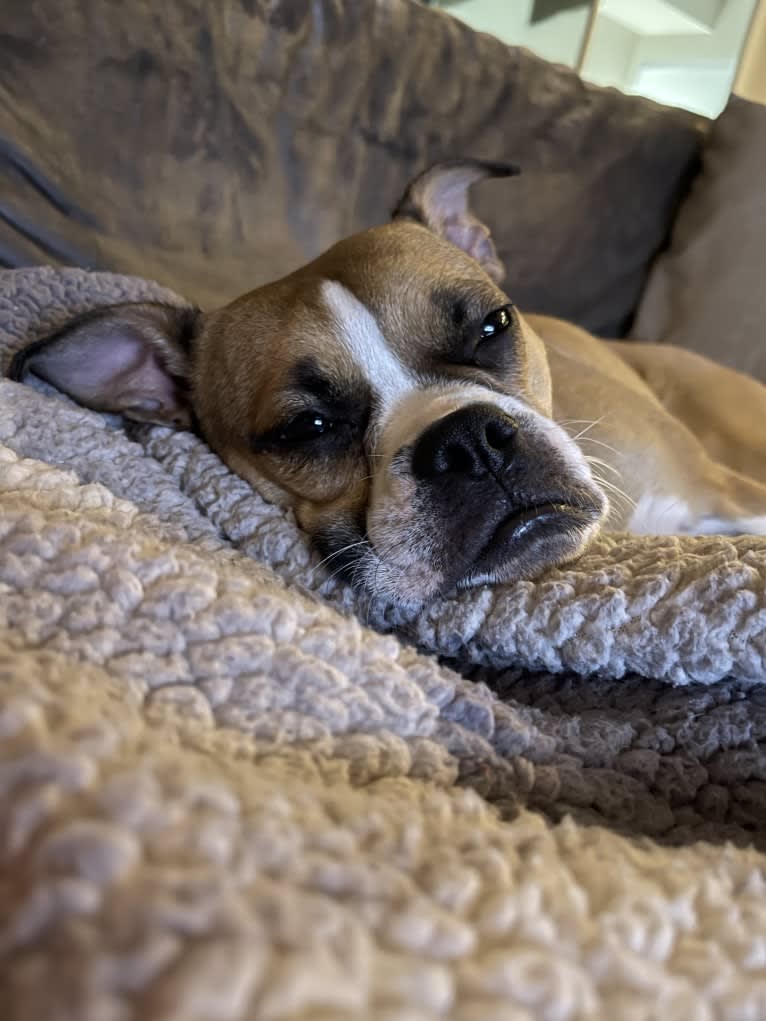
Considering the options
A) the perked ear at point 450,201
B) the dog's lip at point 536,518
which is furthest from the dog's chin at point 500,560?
the perked ear at point 450,201

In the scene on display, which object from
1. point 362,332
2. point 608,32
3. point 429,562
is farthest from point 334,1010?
point 608,32

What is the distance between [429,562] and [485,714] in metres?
0.34

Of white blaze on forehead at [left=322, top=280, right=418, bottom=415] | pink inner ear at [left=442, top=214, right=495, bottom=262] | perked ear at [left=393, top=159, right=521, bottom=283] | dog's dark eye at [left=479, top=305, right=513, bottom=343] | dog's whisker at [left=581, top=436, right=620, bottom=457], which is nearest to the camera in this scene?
white blaze on forehead at [left=322, top=280, right=418, bottom=415]

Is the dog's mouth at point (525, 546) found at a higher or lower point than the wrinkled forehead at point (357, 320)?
lower

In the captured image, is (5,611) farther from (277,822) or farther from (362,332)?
(362,332)

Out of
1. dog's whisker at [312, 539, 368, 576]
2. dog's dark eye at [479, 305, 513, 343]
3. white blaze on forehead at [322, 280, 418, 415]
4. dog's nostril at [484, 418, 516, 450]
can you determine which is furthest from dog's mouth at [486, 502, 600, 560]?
dog's dark eye at [479, 305, 513, 343]

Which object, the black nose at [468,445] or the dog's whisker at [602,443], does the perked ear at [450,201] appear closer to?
the dog's whisker at [602,443]

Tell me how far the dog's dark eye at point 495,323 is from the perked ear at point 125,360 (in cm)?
64

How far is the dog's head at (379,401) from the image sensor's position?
120 cm

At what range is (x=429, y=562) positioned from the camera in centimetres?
119

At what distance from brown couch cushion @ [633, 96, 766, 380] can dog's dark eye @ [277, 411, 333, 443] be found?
1.94m

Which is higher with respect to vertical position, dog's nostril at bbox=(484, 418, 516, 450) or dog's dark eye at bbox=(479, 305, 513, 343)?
dog's dark eye at bbox=(479, 305, 513, 343)

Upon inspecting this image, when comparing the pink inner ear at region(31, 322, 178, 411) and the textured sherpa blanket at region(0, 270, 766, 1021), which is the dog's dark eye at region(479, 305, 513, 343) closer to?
the textured sherpa blanket at region(0, 270, 766, 1021)

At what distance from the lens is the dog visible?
1207 mm
